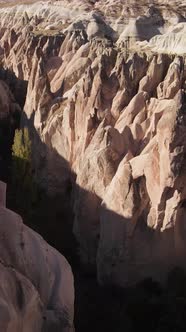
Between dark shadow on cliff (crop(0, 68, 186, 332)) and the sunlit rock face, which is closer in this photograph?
the sunlit rock face

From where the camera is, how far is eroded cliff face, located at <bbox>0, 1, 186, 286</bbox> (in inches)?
557

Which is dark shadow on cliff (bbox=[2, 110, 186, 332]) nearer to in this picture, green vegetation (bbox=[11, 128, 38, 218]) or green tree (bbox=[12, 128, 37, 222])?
green tree (bbox=[12, 128, 37, 222])

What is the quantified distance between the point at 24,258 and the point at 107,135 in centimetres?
859

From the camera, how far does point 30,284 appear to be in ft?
24.5

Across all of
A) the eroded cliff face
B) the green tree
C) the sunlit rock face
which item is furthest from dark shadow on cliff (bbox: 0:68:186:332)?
the sunlit rock face

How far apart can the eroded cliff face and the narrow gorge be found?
3 centimetres

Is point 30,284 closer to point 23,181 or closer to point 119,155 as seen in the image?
point 119,155

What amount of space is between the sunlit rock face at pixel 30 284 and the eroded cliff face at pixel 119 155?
16.6 feet

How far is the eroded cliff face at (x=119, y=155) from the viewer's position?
46.4 ft

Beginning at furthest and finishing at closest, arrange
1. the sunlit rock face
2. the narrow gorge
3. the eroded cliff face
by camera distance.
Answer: the eroded cliff face < the narrow gorge < the sunlit rock face

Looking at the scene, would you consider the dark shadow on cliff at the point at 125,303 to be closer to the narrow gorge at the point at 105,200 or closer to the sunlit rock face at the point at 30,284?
the narrow gorge at the point at 105,200

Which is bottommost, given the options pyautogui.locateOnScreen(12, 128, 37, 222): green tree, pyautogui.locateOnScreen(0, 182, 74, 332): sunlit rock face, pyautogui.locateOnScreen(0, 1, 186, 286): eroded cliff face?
pyautogui.locateOnScreen(12, 128, 37, 222): green tree

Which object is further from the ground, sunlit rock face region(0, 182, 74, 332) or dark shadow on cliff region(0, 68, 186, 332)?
sunlit rock face region(0, 182, 74, 332)

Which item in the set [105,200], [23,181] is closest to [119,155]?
[105,200]
